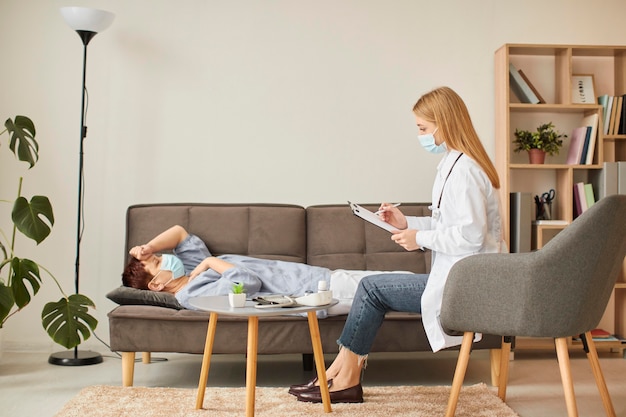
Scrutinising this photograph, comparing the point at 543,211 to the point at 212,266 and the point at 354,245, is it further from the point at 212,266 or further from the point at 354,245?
the point at 212,266

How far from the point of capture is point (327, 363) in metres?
3.90

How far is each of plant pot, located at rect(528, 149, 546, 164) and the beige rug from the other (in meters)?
1.54

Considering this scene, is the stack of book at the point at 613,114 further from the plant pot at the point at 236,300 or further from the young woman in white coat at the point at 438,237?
the plant pot at the point at 236,300

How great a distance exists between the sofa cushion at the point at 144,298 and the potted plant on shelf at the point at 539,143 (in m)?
2.16

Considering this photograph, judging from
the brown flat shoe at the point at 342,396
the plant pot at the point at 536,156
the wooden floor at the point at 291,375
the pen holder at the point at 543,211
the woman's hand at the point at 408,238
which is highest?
the plant pot at the point at 536,156

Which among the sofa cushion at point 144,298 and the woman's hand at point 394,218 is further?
the sofa cushion at point 144,298

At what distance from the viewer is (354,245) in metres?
3.87

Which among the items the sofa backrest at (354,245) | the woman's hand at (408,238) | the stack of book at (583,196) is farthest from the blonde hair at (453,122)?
the stack of book at (583,196)

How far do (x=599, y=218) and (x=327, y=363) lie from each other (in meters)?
1.95

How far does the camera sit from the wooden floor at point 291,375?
3104 millimetres

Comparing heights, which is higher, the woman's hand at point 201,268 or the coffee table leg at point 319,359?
the woman's hand at point 201,268

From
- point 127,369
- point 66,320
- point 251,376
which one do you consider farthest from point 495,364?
point 66,320

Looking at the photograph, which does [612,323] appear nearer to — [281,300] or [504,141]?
[504,141]

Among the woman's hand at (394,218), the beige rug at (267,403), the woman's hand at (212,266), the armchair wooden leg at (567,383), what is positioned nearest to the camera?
the armchair wooden leg at (567,383)
